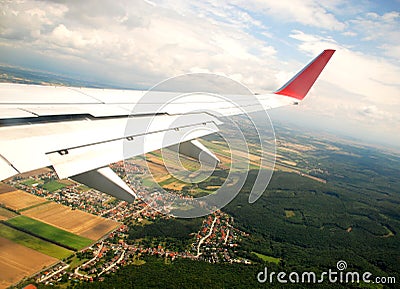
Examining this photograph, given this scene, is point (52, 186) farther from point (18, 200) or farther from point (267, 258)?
point (267, 258)

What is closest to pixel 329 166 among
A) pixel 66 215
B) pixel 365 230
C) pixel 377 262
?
pixel 365 230

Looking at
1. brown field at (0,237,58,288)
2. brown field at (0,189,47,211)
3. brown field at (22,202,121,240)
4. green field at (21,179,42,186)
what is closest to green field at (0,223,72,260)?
brown field at (0,237,58,288)

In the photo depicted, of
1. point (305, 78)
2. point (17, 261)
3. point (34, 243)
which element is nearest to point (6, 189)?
point (34, 243)

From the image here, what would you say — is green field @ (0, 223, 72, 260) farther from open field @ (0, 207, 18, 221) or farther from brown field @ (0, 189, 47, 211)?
brown field @ (0, 189, 47, 211)

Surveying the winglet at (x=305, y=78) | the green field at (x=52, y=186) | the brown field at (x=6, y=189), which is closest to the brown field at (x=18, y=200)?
the brown field at (x=6, y=189)

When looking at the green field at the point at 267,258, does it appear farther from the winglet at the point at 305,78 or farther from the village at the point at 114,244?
the winglet at the point at 305,78

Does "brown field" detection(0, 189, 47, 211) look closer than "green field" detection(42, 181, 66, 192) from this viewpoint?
Yes

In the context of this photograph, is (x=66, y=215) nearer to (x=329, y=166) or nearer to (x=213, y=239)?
(x=213, y=239)
